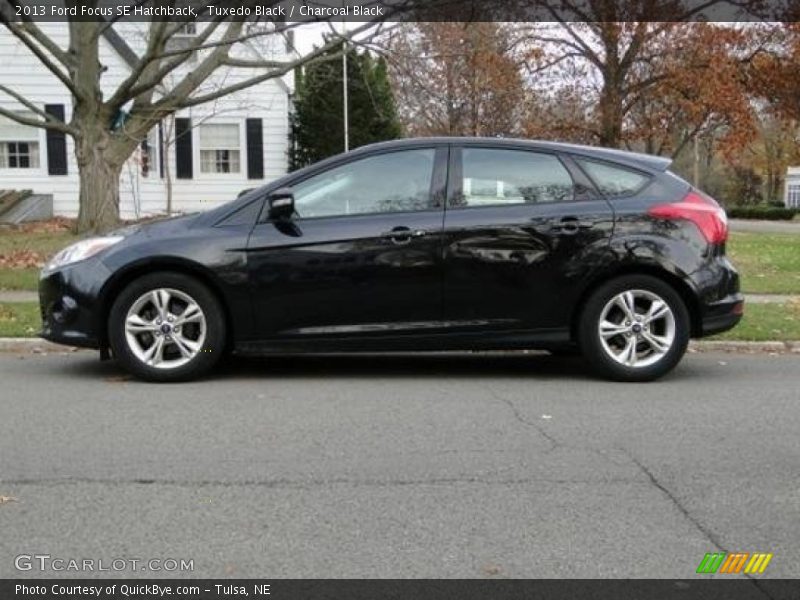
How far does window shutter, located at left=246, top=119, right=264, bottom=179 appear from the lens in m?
25.8

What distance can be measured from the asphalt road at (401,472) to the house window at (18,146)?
61.9 ft

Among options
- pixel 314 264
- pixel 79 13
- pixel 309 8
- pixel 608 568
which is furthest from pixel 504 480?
pixel 79 13

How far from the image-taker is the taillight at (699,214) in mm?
6793

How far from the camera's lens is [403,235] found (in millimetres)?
6633

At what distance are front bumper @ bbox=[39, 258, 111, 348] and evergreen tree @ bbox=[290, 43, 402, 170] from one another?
2012 centimetres

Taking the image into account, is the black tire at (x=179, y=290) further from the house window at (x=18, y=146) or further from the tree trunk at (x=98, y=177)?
the house window at (x=18, y=146)

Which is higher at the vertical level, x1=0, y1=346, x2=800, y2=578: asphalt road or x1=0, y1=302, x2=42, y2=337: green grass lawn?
x1=0, y1=302, x2=42, y2=337: green grass lawn

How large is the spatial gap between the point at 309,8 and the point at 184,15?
6.71 feet

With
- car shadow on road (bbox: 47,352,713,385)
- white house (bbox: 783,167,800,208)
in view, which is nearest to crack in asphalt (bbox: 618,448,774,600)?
car shadow on road (bbox: 47,352,713,385)

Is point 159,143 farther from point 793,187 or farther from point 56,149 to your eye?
point 793,187

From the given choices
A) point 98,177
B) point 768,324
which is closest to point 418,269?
point 768,324

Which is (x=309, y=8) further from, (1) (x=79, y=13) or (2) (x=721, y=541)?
(2) (x=721, y=541)

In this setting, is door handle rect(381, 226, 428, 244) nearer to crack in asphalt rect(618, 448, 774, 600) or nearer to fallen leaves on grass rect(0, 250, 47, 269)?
crack in asphalt rect(618, 448, 774, 600)
